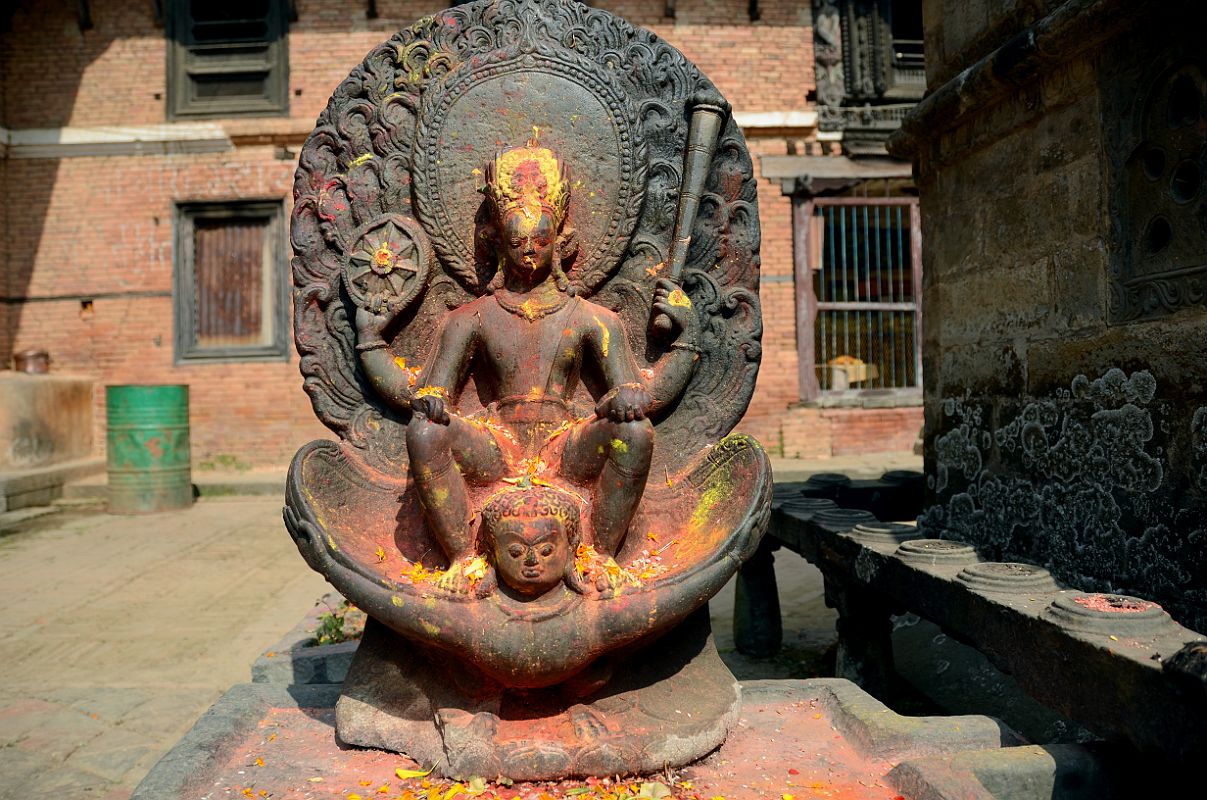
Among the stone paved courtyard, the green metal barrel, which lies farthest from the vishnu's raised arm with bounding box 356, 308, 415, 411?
the green metal barrel

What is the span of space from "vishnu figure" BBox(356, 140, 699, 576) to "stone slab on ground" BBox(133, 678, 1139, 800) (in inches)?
27.6

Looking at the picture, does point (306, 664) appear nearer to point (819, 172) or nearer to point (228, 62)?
point (819, 172)

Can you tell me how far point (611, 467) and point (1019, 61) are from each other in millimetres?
2652

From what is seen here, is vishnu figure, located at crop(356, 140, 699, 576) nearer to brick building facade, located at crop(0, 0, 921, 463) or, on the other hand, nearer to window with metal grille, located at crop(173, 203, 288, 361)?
brick building facade, located at crop(0, 0, 921, 463)

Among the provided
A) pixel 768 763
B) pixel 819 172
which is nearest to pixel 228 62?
pixel 819 172

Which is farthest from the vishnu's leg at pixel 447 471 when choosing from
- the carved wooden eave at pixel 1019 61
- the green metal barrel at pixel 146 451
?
the green metal barrel at pixel 146 451

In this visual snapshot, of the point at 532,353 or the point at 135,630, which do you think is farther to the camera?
the point at 135,630

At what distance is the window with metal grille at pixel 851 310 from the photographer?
37.0 feet

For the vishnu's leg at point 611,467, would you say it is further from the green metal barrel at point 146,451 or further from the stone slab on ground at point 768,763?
the green metal barrel at point 146,451

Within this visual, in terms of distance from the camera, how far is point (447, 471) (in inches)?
103

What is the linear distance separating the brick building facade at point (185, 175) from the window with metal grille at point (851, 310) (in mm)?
193

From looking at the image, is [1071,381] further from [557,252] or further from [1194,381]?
[557,252]

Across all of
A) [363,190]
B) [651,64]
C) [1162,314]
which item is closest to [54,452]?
[363,190]

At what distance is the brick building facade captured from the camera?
1109 centimetres
